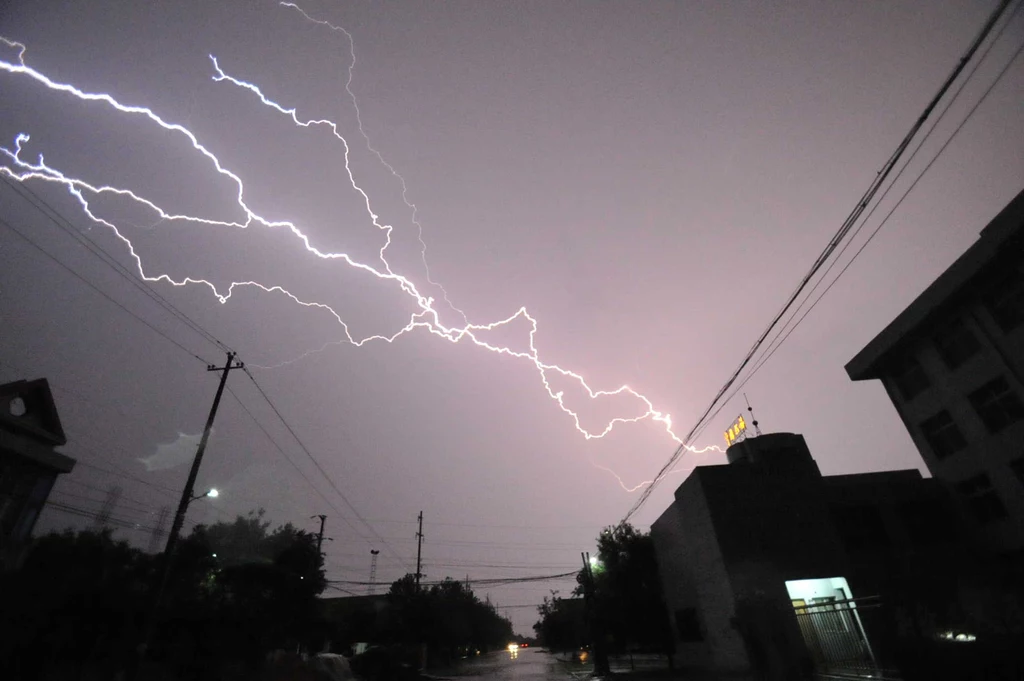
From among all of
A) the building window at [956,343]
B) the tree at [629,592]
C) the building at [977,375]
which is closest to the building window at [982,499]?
the building at [977,375]

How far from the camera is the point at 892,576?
1747cm

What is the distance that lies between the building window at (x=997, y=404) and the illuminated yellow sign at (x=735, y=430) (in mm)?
8575

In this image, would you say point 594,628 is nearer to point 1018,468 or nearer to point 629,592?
point 629,592

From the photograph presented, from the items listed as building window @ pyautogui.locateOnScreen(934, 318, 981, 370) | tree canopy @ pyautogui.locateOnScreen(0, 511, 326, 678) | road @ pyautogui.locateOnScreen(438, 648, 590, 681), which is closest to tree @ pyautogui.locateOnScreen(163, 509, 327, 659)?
tree canopy @ pyautogui.locateOnScreen(0, 511, 326, 678)

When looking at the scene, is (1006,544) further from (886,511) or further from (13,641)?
(13,641)

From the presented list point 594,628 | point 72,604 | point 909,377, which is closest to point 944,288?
point 909,377

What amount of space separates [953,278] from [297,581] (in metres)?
34.3

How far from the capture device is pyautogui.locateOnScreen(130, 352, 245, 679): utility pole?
1057 cm

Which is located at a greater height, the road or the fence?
the fence

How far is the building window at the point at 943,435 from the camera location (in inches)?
765

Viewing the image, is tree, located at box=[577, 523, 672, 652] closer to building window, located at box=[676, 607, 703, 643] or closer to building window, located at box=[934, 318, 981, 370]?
building window, located at box=[676, 607, 703, 643]

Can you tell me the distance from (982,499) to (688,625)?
12864mm

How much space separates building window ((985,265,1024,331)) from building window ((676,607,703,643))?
53.7 feet

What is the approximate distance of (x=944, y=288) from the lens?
18672 mm
